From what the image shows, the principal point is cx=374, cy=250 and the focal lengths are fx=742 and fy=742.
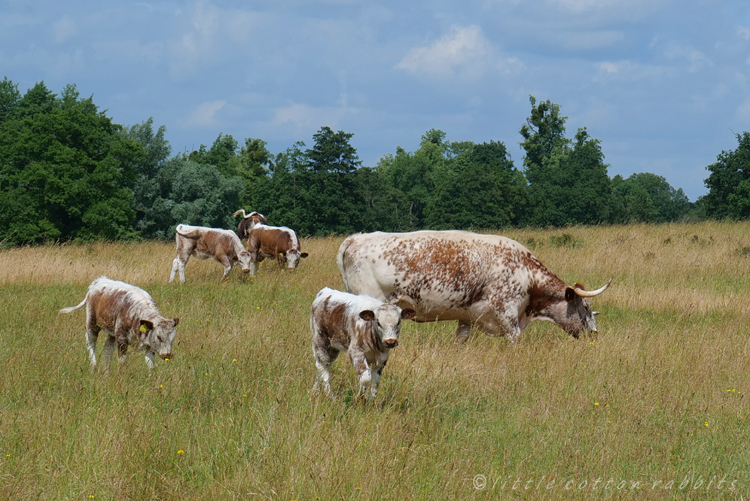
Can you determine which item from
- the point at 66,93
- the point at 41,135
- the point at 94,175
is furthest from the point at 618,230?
the point at 66,93

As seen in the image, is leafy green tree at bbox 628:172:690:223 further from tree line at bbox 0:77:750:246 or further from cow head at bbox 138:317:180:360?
cow head at bbox 138:317:180:360

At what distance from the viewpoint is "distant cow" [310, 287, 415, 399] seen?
20.3 ft

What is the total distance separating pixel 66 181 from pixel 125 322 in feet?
134

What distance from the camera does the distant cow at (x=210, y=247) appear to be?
18.7 meters

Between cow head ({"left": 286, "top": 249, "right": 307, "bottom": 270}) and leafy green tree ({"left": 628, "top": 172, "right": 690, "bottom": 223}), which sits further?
leafy green tree ({"left": 628, "top": 172, "right": 690, "bottom": 223})

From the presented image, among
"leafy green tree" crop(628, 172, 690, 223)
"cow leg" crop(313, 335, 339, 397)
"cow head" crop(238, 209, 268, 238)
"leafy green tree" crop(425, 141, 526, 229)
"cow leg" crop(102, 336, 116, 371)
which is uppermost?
"leafy green tree" crop(628, 172, 690, 223)

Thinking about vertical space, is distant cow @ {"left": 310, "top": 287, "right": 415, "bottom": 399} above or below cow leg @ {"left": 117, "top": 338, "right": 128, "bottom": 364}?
above

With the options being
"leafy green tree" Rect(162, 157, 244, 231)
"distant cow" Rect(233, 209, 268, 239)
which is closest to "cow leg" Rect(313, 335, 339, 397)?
"distant cow" Rect(233, 209, 268, 239)

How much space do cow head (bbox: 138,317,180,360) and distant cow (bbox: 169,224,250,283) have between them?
10793mm

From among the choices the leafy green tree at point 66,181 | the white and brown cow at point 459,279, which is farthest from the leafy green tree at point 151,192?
the white and brown cow at point 459,279

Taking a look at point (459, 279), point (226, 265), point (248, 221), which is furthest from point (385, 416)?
point (248, 221)

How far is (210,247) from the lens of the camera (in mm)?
19156

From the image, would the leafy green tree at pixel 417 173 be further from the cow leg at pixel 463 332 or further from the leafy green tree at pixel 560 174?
the cow leg at pixel 463 332

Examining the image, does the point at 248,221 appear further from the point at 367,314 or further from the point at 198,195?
the point at 198,195
